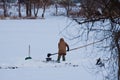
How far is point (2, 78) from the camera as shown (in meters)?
11.5

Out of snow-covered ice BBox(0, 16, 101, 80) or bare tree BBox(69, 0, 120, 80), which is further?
snow-covered ice BBox(0, 16, 101, 80)

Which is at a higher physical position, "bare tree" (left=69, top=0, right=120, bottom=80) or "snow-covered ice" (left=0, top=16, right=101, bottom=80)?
"bare tree" (left=69, top=0, right=120, bottom=80)

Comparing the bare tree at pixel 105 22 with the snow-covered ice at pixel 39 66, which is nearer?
the bare tree at pixel 105 22

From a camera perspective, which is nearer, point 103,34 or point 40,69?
point 103,34

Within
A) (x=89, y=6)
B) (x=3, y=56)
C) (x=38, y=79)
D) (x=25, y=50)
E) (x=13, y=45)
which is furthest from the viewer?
(x=13, y=45)

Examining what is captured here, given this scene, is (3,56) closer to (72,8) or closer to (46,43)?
(46,43)

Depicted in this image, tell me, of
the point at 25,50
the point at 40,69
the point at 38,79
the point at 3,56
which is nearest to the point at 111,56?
the point at 38,79

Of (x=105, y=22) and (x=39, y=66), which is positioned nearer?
(x=105, y=22)

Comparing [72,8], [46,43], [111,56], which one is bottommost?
[46,43]

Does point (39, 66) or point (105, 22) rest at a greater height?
point (105, 22)

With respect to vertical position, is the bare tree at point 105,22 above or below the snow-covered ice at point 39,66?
above

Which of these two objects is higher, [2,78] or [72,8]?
[72,8]

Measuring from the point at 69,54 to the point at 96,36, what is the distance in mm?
12765

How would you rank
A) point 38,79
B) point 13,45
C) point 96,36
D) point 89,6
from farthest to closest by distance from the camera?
point 13,45, point 38,79, point 96,36, point 89,6
